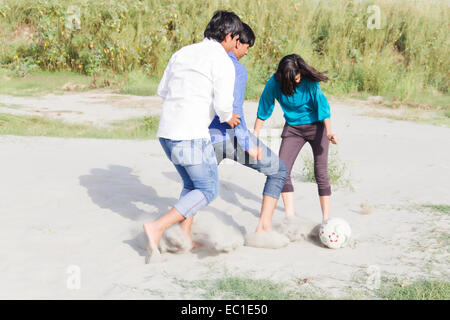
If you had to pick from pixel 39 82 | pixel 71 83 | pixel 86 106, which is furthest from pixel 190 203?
pixel 39 82

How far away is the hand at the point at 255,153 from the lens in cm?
382

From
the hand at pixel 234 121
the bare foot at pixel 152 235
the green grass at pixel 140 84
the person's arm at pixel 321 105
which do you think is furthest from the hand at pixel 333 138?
the green grass at pixel 140 84

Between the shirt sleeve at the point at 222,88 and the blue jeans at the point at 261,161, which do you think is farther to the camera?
the blue jeans at the point at 261,161

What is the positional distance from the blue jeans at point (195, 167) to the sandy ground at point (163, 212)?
401 millimetres

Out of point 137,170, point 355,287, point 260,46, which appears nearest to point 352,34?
point 260,46

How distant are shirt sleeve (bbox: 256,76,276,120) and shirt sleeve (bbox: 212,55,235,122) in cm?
100

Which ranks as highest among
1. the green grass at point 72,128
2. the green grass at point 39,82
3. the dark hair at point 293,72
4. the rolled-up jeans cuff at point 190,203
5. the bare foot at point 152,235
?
the dark hair at point 293,72

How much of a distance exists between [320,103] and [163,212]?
1.73 metres

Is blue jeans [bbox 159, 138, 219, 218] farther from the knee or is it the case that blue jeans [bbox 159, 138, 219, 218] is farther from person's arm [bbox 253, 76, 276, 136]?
person's arm [bbox 253, 76, 276, 136]

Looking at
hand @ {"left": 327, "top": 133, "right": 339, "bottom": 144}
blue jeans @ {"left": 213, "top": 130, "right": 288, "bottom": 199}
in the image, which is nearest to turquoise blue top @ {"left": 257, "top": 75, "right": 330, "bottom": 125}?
hand @ {"left": 327, "top": 133, "right": 339, "bottom": 144}

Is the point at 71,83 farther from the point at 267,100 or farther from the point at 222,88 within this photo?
the point at 222,88

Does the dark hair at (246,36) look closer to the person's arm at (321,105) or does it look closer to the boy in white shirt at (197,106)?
the boy in white shirt at (197,106)
